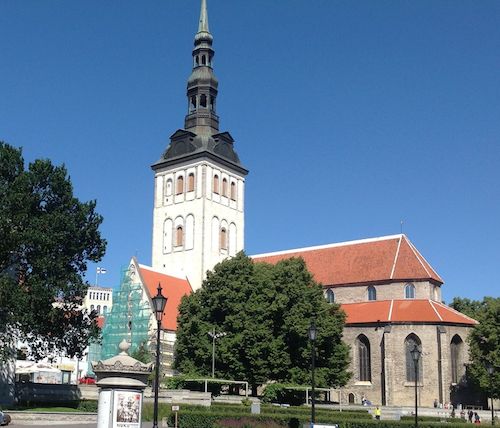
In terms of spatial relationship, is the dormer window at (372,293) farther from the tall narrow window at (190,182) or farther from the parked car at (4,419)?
the parked car at (4,419)

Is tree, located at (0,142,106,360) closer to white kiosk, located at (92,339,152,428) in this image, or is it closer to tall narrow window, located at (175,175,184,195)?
white kiosk, located at (92,339,152,428)

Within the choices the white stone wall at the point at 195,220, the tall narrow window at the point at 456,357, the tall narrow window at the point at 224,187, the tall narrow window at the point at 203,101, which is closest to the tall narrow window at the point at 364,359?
the tall narrow window at the point at 456,357

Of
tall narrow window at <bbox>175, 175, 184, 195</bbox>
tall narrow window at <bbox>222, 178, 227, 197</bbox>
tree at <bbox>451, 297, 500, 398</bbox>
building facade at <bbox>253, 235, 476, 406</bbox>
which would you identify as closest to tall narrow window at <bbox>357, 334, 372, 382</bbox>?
building facade at <bbox>253, 235, 476, 406</bbox>

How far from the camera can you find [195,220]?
3066 inches

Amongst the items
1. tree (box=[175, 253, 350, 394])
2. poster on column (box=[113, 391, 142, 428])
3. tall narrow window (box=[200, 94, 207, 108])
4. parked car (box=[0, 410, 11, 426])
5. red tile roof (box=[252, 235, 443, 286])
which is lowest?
parked car (box=[0, 410, 11, 426])

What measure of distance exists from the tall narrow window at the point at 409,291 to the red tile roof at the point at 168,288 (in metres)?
21.5

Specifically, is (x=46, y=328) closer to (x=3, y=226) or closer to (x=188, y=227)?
(x=3, y=226)

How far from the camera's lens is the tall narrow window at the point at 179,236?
79.5 meters

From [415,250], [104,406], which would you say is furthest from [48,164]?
[415,250]

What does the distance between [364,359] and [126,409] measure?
161 ft

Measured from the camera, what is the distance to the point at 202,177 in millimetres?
78125

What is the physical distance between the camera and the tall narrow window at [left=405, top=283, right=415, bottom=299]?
67250mm

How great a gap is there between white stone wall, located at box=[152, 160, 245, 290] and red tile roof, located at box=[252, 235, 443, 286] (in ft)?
33.4

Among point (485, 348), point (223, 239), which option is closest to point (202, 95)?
point (223, 239)
